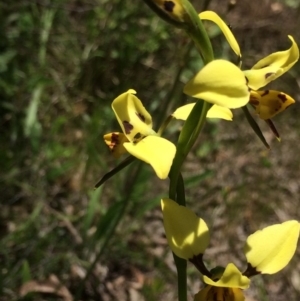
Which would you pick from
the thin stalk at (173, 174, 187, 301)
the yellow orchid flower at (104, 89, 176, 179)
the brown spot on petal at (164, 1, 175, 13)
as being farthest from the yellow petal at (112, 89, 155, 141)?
the brown spot on petal at (164, 1, 175, 13)

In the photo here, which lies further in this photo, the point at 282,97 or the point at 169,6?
the point at 282,97

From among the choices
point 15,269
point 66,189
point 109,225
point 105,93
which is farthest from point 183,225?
point 105,93

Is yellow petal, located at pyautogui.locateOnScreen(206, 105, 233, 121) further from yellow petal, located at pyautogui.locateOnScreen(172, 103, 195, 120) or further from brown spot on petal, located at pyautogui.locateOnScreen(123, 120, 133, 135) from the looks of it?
brown spot on petal, located at pyautogui.locateOnScreen(123, 120, 133, 135)

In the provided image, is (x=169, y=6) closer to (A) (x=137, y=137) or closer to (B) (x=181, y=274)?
(A) (x=137, y=137)

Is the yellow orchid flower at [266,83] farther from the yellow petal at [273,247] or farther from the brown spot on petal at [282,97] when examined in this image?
the yellow petal at [273,247]

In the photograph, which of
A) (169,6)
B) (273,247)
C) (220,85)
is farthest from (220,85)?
(273,247)

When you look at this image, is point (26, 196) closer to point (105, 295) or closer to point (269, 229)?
point (105, 295)
